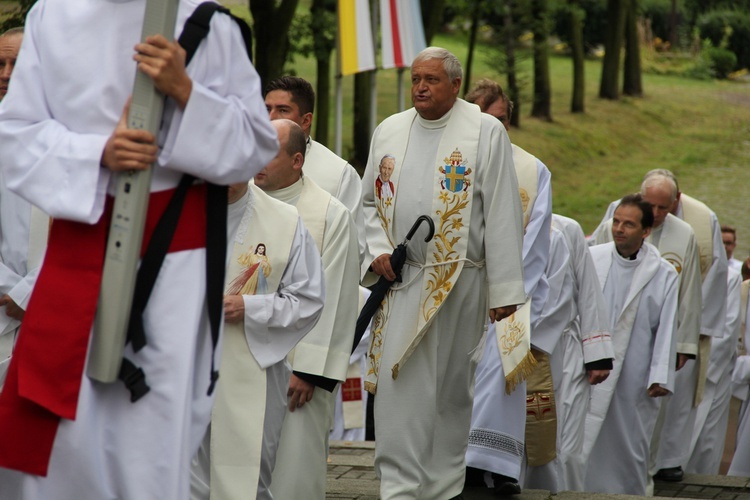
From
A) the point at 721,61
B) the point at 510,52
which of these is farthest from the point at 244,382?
the point at 721,61

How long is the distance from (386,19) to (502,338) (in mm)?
7512

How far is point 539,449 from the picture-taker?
7789 mm

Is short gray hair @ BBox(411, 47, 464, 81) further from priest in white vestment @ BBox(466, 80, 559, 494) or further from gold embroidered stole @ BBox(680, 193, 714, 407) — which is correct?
gold embroidered stole @ BBox(680, 193, 714, 407)

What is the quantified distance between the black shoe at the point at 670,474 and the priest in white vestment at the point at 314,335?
5010mm

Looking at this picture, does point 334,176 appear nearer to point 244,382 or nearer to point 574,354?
point 244,382

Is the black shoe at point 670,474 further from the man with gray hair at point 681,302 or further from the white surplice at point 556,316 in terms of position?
the white surplice at point 556,316

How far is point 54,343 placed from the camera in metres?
3.60

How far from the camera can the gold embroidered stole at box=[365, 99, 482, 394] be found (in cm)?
643

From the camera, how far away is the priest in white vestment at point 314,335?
5676 millimetres

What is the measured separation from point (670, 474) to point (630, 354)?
149cm

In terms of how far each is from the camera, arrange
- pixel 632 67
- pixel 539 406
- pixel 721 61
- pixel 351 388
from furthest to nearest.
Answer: pixel 721 61 < pixel 632 67 < pixel 351 388 < pixel 539 406

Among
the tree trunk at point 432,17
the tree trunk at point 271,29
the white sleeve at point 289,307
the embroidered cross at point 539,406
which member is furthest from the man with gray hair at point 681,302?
the tree trunk at point 432,17

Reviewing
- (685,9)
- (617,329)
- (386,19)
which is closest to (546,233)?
(617,329)

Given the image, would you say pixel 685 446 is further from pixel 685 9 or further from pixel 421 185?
pixel 685 9
